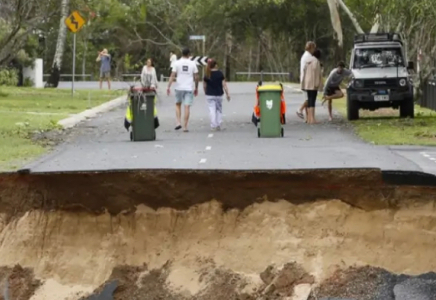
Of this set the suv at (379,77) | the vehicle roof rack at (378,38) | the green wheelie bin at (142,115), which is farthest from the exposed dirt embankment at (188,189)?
the vehicle roof rack at (378,38)

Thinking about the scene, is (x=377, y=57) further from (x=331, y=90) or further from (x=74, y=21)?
(x=74, y=21)

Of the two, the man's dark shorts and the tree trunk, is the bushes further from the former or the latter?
the man's dark shorts

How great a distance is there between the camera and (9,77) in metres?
51.6

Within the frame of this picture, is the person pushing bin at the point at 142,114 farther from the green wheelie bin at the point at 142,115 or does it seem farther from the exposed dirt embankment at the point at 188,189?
the exposed dirt embankment at the point at 188,189

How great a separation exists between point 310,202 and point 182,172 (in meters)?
1.38

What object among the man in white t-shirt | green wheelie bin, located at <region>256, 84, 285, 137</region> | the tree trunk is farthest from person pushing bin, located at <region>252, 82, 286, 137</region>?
the tree trunk

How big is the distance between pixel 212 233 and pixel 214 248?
0.55 feet

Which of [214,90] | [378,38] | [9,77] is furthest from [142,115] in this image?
[9,77]

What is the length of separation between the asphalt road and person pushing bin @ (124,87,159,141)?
0.30 metres

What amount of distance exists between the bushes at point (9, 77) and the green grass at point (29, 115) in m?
8.05

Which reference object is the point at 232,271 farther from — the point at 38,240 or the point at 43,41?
the point at 43,41

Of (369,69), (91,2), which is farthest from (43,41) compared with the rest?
(369,69)

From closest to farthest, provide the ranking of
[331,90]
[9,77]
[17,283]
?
[17,283]
[331,90]
[9,77]

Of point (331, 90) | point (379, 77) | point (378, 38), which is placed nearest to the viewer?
point (331, 90)
